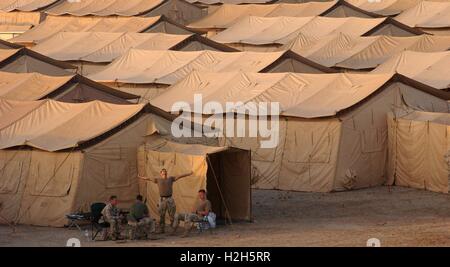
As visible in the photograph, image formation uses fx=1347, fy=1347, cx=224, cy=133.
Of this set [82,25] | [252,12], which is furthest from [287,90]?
[82,25]

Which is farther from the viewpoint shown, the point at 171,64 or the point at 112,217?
the point at 171,64

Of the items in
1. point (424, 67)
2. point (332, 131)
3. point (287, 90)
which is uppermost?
point (424, 67)

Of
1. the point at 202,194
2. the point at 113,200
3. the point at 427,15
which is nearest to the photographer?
the point at 113,200

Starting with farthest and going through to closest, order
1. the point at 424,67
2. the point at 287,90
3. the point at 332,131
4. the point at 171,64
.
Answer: the point at 171,64, the point at 424,67, the point at 287,90, the point at 332,131

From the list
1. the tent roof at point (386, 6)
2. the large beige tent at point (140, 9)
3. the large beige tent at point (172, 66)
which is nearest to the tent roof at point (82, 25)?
the large beige tent at point (140, 9)

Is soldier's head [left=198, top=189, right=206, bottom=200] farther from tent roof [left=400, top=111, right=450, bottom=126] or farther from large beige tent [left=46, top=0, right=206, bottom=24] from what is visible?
large beige tent [left=46, top=0, right=206, bottom=24]

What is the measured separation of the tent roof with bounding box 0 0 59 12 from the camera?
67188 mm

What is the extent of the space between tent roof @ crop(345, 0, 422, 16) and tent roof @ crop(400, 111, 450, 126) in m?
27.3

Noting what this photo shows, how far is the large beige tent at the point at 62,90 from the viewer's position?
3666 cm

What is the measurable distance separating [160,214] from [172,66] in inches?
722

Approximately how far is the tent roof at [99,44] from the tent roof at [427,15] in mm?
10274

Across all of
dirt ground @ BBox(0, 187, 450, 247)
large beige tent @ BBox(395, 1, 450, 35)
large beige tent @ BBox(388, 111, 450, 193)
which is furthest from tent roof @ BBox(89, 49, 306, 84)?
large beige tent @ BBox(395, 1, 450, 35)

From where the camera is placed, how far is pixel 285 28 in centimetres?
5322

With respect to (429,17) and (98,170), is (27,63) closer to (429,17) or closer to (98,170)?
(429,17)
